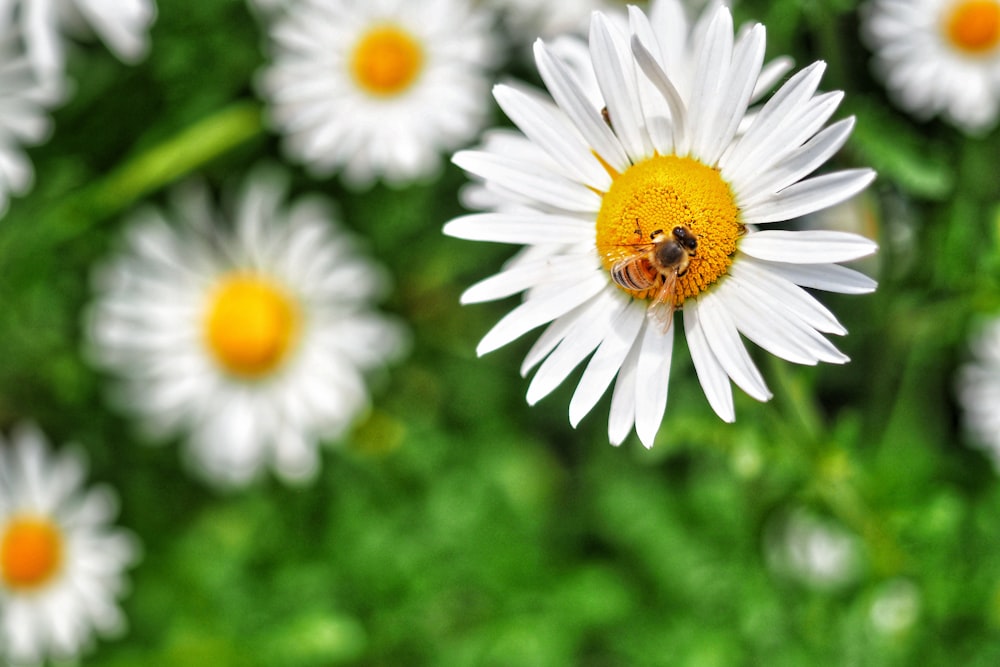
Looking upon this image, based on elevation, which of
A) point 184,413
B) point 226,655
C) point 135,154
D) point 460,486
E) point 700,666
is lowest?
point 700,666

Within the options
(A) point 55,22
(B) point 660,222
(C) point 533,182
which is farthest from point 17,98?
(B) point 660,222

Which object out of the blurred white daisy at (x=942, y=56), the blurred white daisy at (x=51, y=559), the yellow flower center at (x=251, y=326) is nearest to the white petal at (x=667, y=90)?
the blurred white daisy at (x=942, y=56)

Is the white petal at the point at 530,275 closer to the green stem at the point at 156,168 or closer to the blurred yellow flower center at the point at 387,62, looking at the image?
the blurred yellow flower center at the point at 387,62

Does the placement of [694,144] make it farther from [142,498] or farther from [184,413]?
[142,498]

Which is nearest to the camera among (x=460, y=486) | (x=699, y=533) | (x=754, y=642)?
(x=754, y=642)

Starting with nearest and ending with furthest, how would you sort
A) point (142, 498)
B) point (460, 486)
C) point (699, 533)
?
point (699, 533), point (460, 486), point (142, 498)

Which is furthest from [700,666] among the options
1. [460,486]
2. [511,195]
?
[511,195]

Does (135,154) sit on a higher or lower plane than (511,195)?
higher
